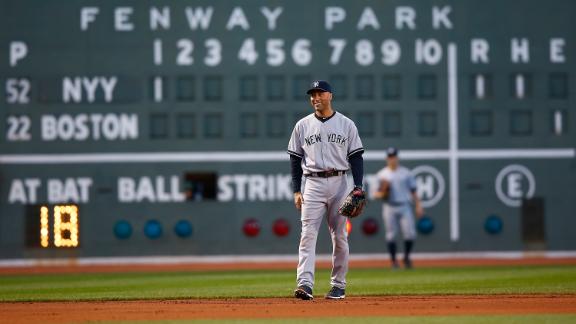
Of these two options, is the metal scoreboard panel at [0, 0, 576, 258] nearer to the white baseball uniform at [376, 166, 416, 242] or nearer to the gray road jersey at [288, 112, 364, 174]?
the white baseball uniform at [376, 166, 416, 242]

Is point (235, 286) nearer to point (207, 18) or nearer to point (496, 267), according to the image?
point (496, 267)

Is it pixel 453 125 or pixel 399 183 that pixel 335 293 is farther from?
pixel 453 125

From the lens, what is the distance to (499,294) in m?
11.4

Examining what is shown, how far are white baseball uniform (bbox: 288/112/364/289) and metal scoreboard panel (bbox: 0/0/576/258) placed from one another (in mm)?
7865

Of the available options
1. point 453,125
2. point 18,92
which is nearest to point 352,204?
point 453,125

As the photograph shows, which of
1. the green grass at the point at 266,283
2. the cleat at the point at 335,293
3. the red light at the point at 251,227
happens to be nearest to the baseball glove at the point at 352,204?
the cleat at the point at 335,293

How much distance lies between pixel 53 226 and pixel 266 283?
539 cm

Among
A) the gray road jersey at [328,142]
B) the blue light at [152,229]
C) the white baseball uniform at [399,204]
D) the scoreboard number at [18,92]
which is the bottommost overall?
the blue light at [152,229]

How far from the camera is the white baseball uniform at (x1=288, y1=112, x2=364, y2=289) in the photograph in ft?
34.1

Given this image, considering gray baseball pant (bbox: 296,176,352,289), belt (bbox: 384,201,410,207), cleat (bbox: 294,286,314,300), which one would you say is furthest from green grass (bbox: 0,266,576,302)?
gray baseball pant (bbox: 296,176,352,289)

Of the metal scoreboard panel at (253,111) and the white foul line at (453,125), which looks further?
the white foul line at (453,125)

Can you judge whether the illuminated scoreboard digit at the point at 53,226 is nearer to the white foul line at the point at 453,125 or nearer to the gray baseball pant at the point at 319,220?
the white foul line at the point at 453,125

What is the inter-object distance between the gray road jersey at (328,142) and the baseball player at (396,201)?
640cm

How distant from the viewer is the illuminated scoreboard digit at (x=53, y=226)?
18.2 meters
